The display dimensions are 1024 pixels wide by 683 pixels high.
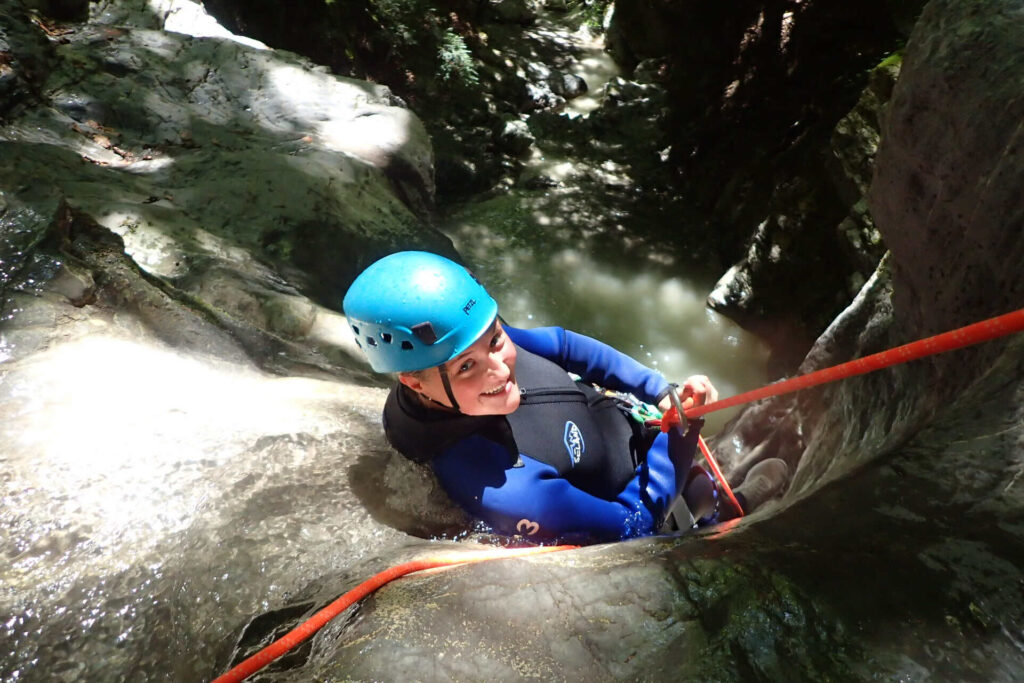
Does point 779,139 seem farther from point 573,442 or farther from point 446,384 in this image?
point 446,384

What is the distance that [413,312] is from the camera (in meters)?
2.07

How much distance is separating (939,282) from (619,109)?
9.06 m

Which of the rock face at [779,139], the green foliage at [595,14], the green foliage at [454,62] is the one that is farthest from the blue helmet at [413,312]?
the green foliage at [595,14]

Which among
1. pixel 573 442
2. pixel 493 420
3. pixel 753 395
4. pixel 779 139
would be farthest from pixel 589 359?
pixel 779 139

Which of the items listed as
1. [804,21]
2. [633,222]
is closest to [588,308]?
[633,222]

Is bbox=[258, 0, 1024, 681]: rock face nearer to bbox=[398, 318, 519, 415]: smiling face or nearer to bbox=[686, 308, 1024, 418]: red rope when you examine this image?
bbox=[686, 308, 1024, 418]: red rope

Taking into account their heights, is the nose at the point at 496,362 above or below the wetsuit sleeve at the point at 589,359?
above

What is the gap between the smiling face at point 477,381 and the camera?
2.21 m

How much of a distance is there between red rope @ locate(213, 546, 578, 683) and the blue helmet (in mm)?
647

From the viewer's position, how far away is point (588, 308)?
23.5 feet

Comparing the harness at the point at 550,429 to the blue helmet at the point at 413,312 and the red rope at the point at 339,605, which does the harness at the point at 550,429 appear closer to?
the blue helmet at the point at 413,312

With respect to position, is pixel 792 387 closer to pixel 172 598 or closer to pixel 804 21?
pixel 172 598

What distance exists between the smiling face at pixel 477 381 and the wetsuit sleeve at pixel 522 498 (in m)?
0.16

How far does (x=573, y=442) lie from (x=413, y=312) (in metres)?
0.93
